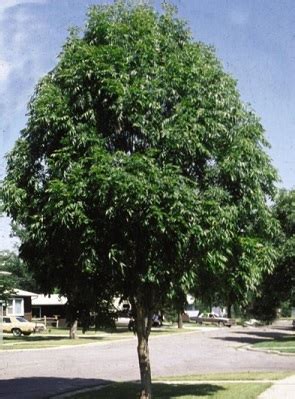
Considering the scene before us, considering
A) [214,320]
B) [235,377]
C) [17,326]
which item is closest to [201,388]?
[235,377]

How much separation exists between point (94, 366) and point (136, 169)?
14.3 meters

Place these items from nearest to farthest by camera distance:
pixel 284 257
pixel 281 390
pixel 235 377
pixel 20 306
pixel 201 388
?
pixel 281 390, pixel 201 388, pixel 235 377, pixel 284 257, pixel 20 306

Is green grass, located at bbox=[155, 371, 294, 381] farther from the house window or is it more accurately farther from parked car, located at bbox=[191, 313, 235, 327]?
parked car, located at bbox=[191, 313, 235, 327]

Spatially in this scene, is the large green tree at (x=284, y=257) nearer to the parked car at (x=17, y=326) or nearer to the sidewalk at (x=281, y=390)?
the parked car at (x=17, y=326)

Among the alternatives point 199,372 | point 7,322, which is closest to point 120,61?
point 199,372

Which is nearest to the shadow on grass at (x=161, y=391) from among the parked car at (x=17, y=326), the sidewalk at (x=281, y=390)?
the sidewalk at (x=281, y=390)

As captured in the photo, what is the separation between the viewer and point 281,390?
1533 cm

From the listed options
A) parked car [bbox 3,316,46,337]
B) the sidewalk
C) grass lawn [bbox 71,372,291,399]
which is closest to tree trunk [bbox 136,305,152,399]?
grass lawn [bbox 71,372,291,399]

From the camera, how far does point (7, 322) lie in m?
49.7

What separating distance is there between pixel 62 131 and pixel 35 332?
4337 cm

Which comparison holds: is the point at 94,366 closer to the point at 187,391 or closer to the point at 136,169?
the point at 187,391

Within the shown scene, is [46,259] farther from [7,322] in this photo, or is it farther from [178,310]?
[7,322]

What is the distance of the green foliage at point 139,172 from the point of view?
37.0ft

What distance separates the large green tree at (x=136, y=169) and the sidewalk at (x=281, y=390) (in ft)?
9.44
